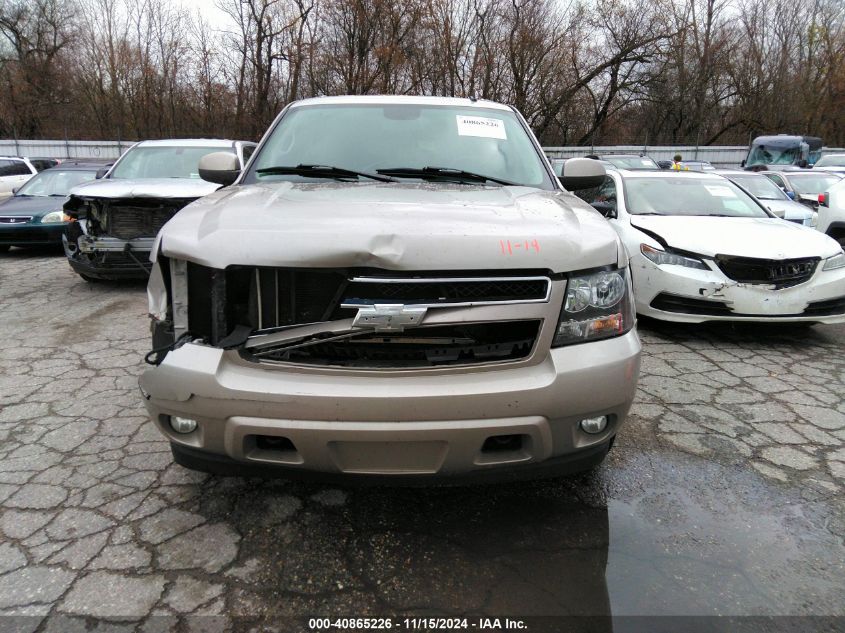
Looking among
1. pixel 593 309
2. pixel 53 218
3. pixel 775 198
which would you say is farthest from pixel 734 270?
pixel 53 218

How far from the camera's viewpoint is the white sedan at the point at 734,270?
4.83 metres

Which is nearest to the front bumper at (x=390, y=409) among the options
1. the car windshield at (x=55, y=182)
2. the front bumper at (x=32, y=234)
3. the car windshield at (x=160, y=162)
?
the car windshield at (x=160, y=162)

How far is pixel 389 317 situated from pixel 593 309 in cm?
74

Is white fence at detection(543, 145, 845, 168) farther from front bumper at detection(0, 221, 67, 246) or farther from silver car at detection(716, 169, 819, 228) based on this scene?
front bumper at detection(0, 221, 67, 246)

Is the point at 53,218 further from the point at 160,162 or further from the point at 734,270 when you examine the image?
the point at 734,270

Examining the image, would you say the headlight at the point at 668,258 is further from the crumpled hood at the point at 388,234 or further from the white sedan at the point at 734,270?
the crumpled hood at the point at 388,234

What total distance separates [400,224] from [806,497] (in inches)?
89.9

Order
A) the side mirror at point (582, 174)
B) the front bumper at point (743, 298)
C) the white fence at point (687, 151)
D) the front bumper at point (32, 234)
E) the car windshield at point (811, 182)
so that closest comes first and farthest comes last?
the side mirror at point (582, 174), the front bumper at point (743, 298), the front bumper at point (32, 234), the car windshield at point (811, 182), the white fence at point (687, 151)

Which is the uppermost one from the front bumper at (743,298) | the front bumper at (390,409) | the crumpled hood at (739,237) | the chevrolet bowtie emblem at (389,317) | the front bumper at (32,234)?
the chevrolet bowtie emblem at (389,317)

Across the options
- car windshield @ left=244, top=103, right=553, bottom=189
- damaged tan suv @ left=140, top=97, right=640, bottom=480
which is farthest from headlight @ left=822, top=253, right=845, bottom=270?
damaged tan suv @ left=140, top=97, right=640, bottom=480

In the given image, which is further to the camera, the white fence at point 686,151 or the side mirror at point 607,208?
the white fence at point 686,151

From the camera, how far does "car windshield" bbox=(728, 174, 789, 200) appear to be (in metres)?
9.49

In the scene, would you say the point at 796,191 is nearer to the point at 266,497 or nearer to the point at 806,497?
the point at 806,497

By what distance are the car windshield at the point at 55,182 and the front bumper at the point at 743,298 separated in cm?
979
